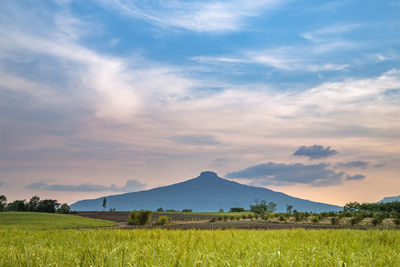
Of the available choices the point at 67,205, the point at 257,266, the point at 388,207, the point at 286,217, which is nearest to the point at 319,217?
the point at 286,217

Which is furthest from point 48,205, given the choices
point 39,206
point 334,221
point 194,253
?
point 194,253

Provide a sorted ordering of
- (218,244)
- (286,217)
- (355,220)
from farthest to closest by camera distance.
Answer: (286,217)
(355,220)
(218,244)

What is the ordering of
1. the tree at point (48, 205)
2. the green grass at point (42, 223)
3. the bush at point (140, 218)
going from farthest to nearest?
the tree at point (48, 205), the bush at point (140, 218), the green grass at point (42, 223)

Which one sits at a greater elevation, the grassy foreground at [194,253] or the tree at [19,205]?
the grassy foreground at [194,253]

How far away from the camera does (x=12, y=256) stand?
3.97m

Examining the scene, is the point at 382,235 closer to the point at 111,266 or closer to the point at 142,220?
the point at 111,266

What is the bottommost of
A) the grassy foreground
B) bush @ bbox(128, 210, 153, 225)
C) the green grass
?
the green grass

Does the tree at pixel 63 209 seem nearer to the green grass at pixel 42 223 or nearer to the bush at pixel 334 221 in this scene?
the green grass at pixel 42 223

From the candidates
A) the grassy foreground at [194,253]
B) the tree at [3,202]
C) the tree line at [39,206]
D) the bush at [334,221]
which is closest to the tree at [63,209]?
the tree line at [39,206]

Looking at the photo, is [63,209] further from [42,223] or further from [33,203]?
[42,223]

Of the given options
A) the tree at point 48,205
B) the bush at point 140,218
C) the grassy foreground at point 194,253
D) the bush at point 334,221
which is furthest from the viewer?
the tree at point 48,205

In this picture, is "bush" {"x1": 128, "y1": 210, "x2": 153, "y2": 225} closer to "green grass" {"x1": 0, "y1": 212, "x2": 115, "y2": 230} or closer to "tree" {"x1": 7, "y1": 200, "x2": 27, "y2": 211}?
"green grass" {"x1": 0, "y1": 212, "x2": 115, "y2": 230}

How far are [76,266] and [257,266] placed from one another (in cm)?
195

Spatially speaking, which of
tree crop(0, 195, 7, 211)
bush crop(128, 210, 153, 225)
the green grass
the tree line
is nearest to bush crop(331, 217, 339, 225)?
bush crop(128, 210, 153, 225)
